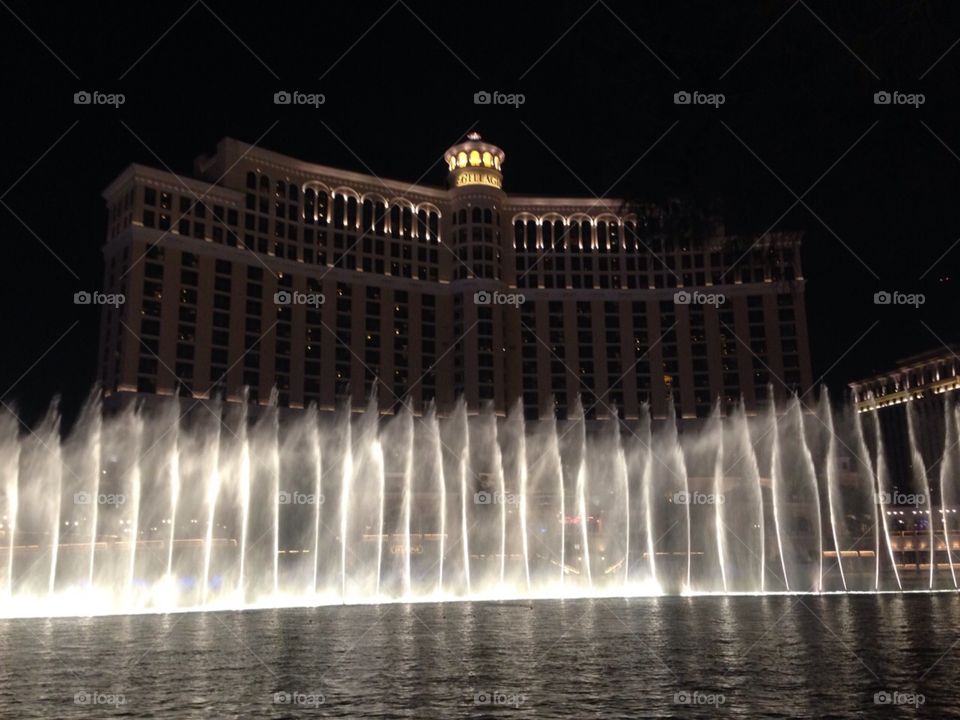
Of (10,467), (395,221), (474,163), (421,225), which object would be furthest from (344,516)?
(474,163)

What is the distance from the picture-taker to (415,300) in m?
88.5

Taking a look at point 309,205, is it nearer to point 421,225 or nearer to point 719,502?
point 421,225

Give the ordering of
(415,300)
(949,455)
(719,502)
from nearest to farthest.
Result: 1. (719,502)
2. (415,300)
3. (949,455)

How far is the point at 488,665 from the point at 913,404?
105991 millimetres

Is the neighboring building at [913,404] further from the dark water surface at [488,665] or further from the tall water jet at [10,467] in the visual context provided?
the tall water jet at [10,467]

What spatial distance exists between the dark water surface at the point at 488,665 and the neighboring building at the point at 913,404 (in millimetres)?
85948

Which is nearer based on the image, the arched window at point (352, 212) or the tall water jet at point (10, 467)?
the tall water jet at point (10, 467)

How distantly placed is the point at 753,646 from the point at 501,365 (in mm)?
69488

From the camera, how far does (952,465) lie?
84.4 metres

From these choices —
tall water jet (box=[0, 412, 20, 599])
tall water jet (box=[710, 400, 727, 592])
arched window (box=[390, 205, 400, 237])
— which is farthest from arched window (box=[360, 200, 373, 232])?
tall water jet (box=[0, 412, 20, 599])

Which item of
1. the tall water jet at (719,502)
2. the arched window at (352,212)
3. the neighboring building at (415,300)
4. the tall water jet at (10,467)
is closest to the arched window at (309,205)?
the neighboring building at (415,300)

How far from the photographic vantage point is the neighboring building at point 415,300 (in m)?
74.6

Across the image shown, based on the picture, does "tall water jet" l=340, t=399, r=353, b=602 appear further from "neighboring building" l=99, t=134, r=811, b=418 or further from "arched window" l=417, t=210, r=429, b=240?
"arched window" l=417, t=210, r=429, b=240

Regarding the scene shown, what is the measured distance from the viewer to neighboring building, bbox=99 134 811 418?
7456 centimetres
